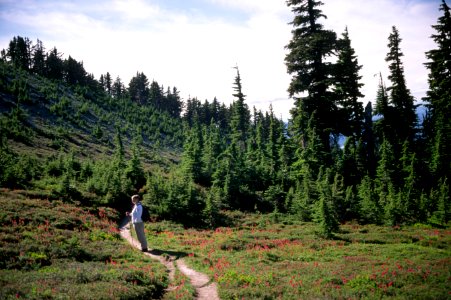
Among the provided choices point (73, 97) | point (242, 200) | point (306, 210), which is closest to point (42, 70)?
point (73, 97)

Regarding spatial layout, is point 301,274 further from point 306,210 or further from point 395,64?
point 395,64

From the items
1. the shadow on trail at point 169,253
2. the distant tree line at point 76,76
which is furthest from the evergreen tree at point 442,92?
the distant tree line at point 76,76

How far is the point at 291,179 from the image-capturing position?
101ft

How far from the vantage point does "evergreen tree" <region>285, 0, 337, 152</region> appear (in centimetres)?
2942

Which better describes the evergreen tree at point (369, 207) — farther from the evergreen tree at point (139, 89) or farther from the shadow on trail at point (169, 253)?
the evergreen tree at point (139, 89)

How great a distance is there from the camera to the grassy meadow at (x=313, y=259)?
410 inches

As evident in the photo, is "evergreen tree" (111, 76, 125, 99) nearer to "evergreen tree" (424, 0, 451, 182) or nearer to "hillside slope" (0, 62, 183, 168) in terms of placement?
"hillside slope" (0, 62, 183, 168)

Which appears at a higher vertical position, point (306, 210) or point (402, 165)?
point (402, 165)

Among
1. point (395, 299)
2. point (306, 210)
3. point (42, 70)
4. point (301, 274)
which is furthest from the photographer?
point (42, 70)

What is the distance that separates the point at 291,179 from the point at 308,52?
13.8 m

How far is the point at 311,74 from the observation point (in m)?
30.2

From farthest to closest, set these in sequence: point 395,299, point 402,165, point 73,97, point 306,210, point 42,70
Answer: point 42,70 → point 73,97 → point 402,165 → point 306,210 → point 395,299

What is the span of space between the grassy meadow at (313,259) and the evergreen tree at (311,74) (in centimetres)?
1146

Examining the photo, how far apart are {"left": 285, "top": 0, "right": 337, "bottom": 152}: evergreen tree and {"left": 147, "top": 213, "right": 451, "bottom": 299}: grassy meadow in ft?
37.6
